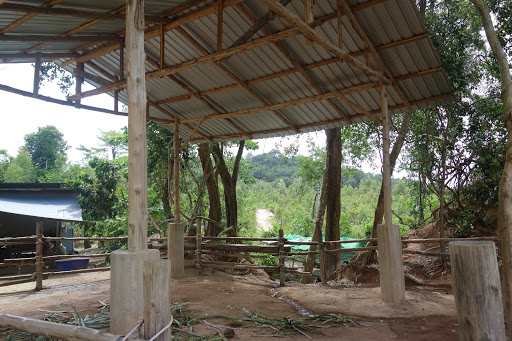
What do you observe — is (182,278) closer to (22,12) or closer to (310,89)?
(310,89)

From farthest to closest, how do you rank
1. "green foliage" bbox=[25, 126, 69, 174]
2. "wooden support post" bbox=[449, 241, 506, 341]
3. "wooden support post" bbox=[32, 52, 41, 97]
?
"green foliage" bbox=[25, 126, 69, 174], "wooden support post" bbox=[32, 52, 41, 97], "wooden support post" bbox=[449, 241, 506, 341]

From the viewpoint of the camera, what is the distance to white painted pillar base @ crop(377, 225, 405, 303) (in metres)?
5.38

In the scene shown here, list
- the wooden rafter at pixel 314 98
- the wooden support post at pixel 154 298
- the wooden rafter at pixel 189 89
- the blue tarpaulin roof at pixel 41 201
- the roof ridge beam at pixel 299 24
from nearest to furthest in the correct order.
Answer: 1. the wooden support post at pixel 154 298
2. the roof ridge beam at pixel 299 24
3. the wooden rafter at pixel 314 98
4. the wooden rafter at pixel 189 89
5. the blue tarpaulin roof at pixel 41 201

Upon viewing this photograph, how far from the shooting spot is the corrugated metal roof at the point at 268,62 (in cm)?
508

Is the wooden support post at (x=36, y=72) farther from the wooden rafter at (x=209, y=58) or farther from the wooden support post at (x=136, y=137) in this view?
the wooden support post at (x=136, y=137)

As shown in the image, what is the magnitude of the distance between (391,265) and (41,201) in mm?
11452

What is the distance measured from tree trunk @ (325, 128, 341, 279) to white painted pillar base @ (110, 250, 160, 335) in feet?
25.6

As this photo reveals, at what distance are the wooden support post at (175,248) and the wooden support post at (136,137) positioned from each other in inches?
183

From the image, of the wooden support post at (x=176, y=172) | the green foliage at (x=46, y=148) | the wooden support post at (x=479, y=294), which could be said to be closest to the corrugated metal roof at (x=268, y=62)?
the wooden support post at (x=176, y=172)

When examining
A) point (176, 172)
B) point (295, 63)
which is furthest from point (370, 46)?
point (176, 172)

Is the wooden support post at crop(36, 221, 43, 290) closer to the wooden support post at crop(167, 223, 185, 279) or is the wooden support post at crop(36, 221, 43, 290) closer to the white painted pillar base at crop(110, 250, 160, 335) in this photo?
the wooden support post at crop(167, 223, 185, 279)

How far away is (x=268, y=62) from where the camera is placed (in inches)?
245

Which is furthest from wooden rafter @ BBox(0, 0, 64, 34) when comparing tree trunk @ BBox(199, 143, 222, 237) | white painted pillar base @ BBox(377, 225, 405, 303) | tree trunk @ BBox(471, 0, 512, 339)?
tree trunk @ BBox(199, 143, 222, 237)

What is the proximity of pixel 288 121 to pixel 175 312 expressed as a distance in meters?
4.38
